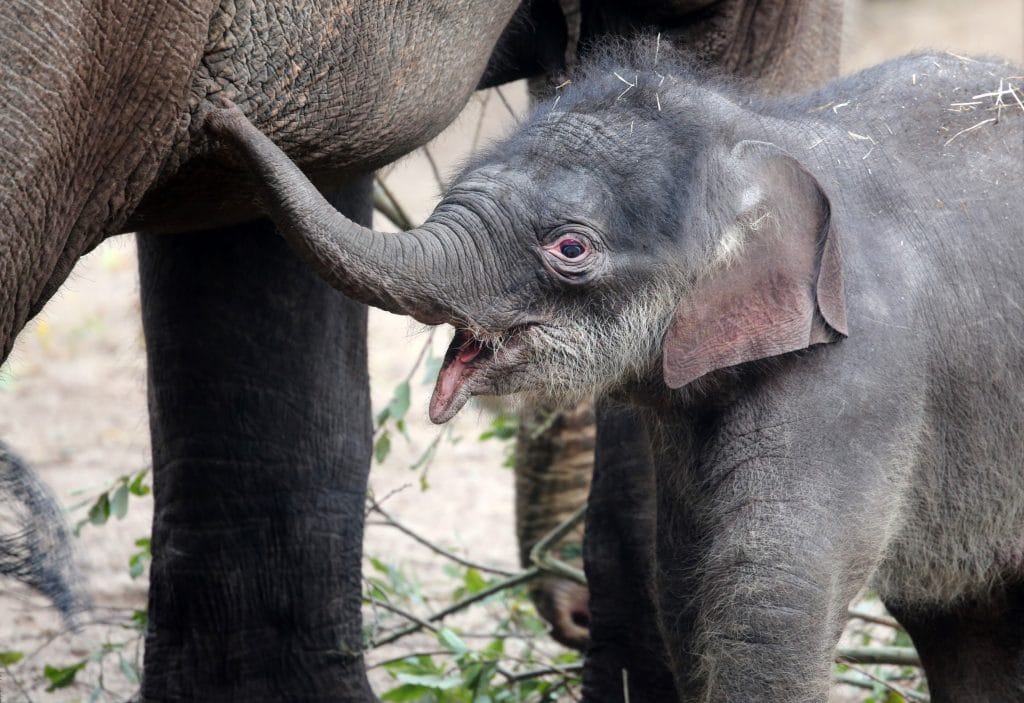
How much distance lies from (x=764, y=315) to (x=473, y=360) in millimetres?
484

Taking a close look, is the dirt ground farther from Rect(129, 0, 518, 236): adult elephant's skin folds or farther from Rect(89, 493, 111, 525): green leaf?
Rect(129, 0, 518, 236): adult elephant's skin folds

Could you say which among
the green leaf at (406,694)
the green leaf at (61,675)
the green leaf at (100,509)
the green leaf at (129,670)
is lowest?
the green leaf at (406,694)

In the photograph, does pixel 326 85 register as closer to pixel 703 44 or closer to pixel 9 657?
pixel 703 44

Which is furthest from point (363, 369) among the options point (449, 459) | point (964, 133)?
point (449, 459)

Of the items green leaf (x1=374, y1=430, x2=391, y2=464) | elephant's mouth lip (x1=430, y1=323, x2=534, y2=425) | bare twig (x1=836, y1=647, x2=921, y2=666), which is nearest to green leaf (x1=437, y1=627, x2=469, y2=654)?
green leaf (x1=374, y1=430, x2=391, y2=464)

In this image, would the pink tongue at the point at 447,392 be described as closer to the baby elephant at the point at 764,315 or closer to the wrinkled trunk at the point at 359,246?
the baby elephant at the point at 764,315

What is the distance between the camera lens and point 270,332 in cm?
351

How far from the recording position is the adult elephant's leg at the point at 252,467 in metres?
3.47

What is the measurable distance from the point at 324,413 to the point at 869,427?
133cm

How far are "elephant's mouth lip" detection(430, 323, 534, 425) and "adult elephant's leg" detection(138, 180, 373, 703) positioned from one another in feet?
2.87

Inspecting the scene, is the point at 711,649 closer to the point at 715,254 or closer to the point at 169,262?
the point at 715,254

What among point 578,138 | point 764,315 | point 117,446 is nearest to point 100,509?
point 578,138

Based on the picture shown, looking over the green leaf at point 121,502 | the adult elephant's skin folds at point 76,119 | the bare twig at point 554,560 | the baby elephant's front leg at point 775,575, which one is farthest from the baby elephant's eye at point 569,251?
the green leaf at point 121,502

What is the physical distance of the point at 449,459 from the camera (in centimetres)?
712
